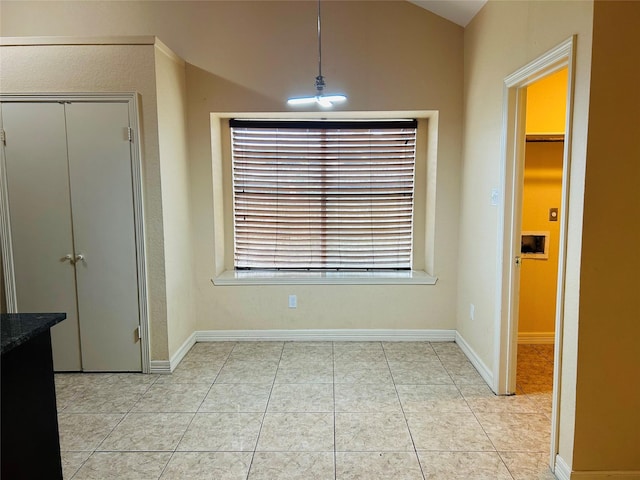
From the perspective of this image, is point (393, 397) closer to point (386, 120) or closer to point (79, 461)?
point (79, 461)

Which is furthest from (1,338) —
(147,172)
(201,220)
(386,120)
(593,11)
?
(386,120)

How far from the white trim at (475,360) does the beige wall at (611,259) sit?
3.31 feet

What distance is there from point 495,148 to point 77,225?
3.17 meters

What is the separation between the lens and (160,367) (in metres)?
3.07

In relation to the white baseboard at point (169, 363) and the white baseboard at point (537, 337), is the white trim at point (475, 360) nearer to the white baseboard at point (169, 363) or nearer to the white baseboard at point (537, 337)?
the white baseboard at point (537, 337)

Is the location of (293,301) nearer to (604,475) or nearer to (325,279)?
(325,279)

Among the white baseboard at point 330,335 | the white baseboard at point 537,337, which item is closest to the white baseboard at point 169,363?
the white baseboard at point 330,335

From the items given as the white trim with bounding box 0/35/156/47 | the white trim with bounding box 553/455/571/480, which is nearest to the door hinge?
the white trim with bounding box 0/35/156/47

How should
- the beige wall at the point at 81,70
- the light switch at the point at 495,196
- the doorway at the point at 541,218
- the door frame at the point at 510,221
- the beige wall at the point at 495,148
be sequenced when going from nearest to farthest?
the beige wall at the point at 495,148 → the door frame at the point at 510,221 → the light switch at the point at 495,196 → the beige wall at the point at 81,70 → the doorway at the point at 541,218

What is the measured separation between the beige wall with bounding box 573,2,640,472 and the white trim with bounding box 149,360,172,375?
2759mm

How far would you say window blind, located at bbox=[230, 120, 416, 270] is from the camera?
3805mm

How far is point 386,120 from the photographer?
377cm

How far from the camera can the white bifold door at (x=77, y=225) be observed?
9.34ft

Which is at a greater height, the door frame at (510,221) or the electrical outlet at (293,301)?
the door frame at (510,221)
